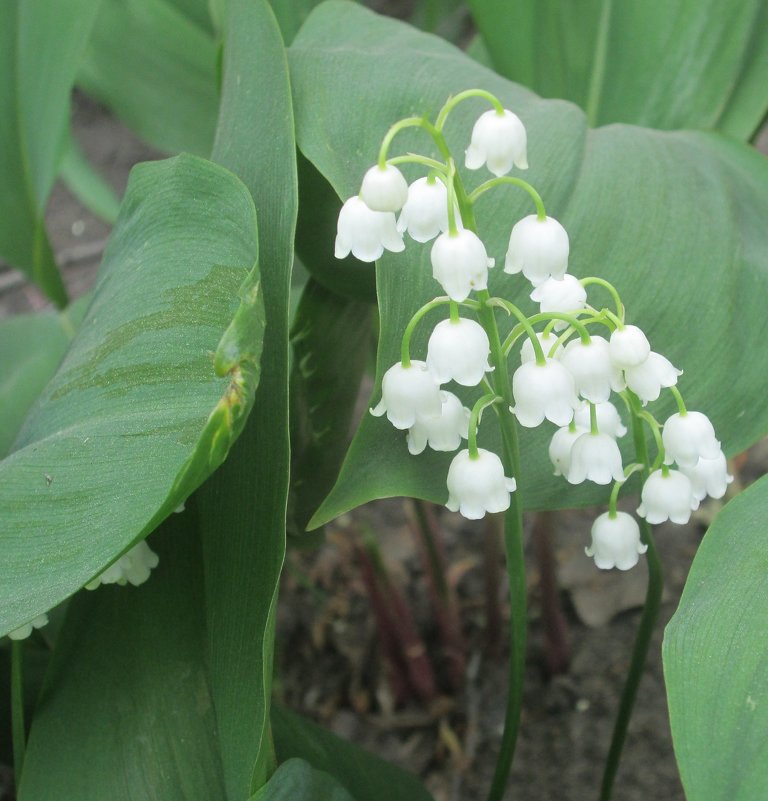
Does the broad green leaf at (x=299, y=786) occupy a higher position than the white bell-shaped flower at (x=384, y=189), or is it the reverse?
the white bell-shaped flower at (x=384, y=189)

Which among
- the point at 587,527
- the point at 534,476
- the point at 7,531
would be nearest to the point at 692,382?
the point at 534,476

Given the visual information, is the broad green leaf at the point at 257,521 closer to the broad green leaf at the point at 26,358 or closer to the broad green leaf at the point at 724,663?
the broad green leaf at the point at 724,663

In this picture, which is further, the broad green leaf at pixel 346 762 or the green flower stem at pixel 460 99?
the broad green leaf at pixel 346 762

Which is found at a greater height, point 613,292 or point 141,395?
point 613,292

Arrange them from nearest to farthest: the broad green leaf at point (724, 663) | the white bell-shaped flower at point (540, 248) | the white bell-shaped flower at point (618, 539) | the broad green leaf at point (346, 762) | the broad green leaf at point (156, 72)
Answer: the broad green leaf at point (724, 663)
the white bell-shaped flower at point (540, 248)
the white bell-shaped flower at point (618, 539)
the broad green leaf at point (346, 762)
the broad green leaf at point (156, 72)

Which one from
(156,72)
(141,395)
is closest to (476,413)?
(141,395)

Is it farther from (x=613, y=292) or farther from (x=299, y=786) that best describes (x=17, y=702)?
(x=613, y=292)

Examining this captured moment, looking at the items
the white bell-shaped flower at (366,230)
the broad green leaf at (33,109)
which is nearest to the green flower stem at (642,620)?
the white bell-shaped flower at (366,230)
